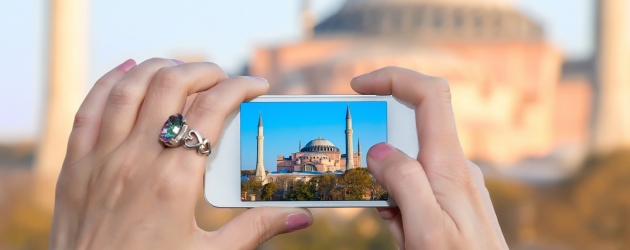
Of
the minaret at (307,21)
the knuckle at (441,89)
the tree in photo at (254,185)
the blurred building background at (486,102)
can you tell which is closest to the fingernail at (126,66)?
the tree in photo at (254,185)

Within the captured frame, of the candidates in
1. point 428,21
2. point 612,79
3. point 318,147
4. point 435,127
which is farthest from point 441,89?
point 428,21

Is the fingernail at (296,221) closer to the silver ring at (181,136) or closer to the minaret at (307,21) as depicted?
the silver ring at (181,136)

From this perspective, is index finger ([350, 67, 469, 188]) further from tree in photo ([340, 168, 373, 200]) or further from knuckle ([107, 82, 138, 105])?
knuckle ([107, 82, 138, 105])

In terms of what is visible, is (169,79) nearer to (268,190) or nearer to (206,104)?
(206,104)

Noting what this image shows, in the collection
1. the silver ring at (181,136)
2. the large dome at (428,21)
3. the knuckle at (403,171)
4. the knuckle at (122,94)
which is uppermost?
the large dome at (428,21)

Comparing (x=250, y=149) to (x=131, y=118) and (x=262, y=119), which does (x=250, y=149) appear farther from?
(x=131, y=118)

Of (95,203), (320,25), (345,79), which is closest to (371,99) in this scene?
(95,203)
